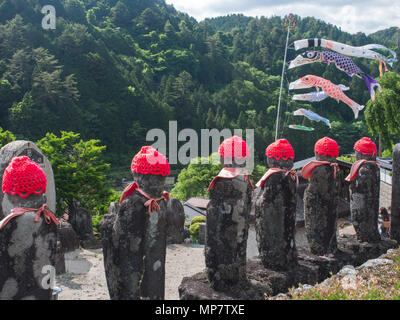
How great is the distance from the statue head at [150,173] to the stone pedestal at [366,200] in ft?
16.1

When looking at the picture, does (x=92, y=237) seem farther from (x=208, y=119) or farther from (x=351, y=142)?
(x=351, y=142)

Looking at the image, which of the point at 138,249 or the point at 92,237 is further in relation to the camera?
the point at 92,237

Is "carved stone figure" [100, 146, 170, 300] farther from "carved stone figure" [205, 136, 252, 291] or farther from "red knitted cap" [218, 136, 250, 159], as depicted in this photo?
"red knitted cap" [218, 136, 250, 159]

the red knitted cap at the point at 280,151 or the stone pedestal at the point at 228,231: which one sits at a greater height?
the red knitted cap at the point at 280,151

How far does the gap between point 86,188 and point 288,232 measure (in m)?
9.93

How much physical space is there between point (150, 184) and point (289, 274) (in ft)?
9.48

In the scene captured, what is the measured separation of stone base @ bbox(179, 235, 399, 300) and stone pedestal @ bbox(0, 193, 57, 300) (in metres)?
2.21

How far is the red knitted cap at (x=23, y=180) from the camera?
14.0ft

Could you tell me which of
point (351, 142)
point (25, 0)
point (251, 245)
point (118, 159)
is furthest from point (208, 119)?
point (251, 245)

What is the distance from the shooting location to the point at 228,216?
5727 mm

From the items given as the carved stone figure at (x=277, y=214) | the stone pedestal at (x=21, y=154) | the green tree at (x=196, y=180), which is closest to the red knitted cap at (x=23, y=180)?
the stone pedestal at (x=21, y=154)

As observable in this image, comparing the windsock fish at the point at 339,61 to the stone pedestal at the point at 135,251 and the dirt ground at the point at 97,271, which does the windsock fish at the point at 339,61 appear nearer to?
the dirt ground at the point at 97,271

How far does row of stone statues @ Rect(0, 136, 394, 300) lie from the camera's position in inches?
163

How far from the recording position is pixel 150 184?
202 inches
